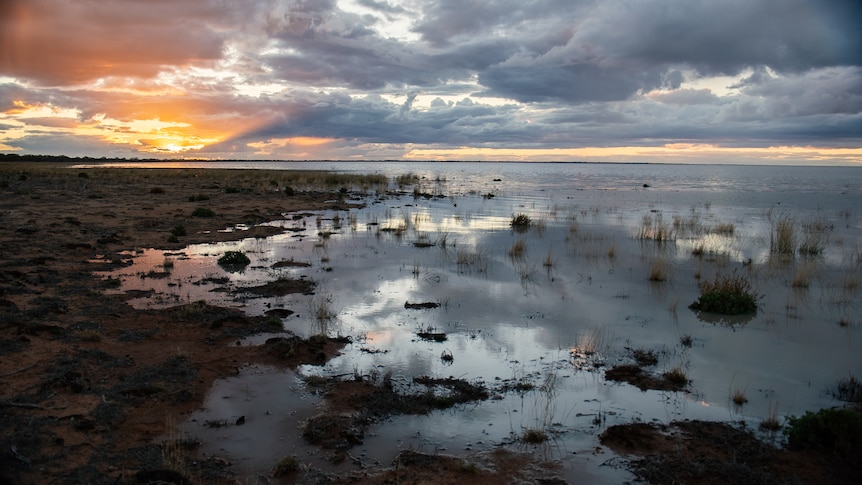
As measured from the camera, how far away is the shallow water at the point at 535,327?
6.99 metres

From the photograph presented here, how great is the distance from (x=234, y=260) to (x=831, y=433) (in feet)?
50.3

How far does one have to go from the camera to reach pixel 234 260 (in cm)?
1686

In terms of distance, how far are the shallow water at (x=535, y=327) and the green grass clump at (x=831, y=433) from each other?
0.89 metres

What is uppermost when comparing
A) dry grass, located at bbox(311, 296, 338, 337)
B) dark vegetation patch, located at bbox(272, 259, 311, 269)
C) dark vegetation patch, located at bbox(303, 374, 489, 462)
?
dark vegetation patch, located at bbox(272, 259, 311, 269)

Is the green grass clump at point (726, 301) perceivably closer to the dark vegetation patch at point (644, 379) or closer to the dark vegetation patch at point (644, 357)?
the dark vegetation patch at point (644, 357)

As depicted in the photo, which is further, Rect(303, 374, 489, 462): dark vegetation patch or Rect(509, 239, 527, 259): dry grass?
Rect(509, 239, 527, 259): dry grass

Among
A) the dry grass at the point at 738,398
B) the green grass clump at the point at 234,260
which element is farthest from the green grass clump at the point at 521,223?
the dry grass at the point at 738,398

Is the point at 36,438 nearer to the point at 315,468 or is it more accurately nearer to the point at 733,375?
the point at 315,468

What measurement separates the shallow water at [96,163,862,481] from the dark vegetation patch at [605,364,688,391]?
21 centimetres

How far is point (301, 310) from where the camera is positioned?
39.6 ft

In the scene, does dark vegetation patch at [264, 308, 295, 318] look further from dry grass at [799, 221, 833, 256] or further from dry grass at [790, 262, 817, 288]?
dry grass at [799, 221, 833, 256]

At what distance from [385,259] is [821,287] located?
13228mm

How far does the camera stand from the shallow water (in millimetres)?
6988

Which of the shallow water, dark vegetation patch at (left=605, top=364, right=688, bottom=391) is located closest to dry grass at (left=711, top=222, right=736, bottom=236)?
the shallow water
